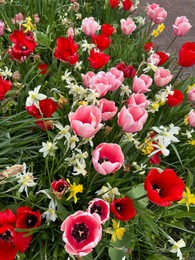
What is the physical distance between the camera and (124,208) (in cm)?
140

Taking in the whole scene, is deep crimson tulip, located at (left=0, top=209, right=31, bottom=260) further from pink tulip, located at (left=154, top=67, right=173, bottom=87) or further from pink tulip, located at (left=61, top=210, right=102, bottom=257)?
pink tulip, located at (left=154, top=67, right=173, bottom=87)

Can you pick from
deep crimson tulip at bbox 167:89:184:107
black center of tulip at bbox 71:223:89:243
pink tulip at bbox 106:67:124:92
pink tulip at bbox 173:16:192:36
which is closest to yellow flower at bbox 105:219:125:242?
black center of tulip at bbox 71:223:89:243

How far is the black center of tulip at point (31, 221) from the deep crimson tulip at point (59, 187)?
0.47 feet

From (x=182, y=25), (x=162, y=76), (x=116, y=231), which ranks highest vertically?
(x=182, y=25)

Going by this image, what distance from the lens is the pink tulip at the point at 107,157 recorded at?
130 cm

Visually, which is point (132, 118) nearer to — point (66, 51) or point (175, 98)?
point (175, 98)

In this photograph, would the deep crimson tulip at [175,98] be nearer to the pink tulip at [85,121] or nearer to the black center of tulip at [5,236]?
the pink tulip at [85,121]

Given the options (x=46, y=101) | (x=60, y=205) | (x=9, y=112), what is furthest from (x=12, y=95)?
(x=60, y=205)

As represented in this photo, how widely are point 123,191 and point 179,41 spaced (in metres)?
3.23

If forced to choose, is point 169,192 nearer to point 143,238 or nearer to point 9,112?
point 143,238

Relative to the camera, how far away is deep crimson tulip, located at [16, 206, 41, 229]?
138 cm

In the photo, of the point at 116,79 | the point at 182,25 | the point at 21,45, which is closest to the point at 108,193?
the point at 116,79

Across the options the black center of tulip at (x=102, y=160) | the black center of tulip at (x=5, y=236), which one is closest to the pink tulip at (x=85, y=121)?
the black center of tulip at (x=102, y=160)

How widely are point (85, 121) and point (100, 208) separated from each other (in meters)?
0.34
